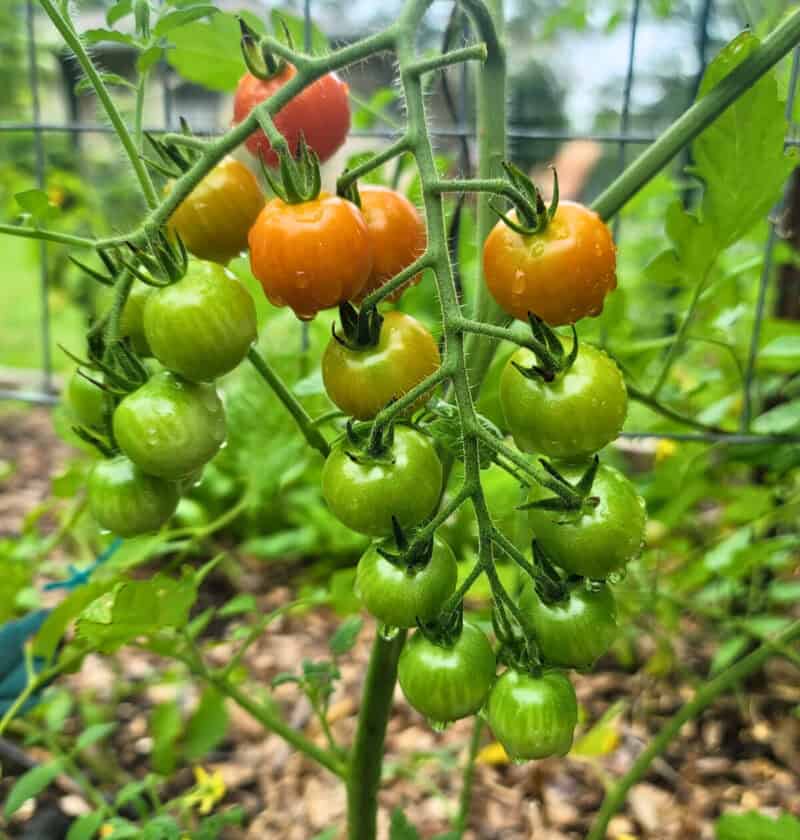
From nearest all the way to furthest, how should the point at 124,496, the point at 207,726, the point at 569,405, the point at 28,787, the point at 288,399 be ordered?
the point at 569,405 < the point at 124,496 < the point at 288,399 < the point at 28,787 < the point at 207,726

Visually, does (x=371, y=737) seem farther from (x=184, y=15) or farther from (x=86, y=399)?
(x=184, y=15)

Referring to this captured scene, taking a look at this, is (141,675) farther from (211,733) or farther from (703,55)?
(703,55)

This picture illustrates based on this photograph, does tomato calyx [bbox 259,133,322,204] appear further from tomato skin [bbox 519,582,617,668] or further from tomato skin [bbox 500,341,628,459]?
tomato skin [bbox 519,582,617,668]

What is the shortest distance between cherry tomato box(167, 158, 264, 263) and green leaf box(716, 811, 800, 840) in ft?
2.05

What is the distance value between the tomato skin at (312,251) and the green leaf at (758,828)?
0.57 m

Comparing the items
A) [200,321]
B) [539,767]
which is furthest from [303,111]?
[539,767]

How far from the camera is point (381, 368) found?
474mm

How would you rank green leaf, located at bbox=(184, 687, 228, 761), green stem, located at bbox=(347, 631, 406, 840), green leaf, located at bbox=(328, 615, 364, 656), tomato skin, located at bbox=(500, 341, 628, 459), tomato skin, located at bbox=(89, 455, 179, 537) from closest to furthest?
tomato skin, located at bbox=(500, 341, 628, 459) → tomato skin, located at bbox=(89, 455, 179, 537) → green stem, located at bbox=(347, 631, 406, 840) → green leaf, located at bbox=(328, 615, 364, 656) → green leaf, located at bbox=(184, 687, 228, 761)

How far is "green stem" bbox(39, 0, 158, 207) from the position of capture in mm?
572

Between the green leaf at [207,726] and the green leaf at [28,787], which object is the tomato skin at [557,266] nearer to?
the green leaf at [28,787]

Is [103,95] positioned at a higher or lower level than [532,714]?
higher

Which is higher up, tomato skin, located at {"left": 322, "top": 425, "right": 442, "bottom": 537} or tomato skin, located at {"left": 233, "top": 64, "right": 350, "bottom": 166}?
tomato skin, located at {"left": 233, "top": 64, "right": 350, "bottom": 166}

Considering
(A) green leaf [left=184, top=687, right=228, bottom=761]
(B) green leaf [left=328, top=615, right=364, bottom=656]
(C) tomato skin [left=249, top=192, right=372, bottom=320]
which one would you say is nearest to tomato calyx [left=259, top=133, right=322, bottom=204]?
(C) tomato skin [left=249, top=192, right=372, bottom=320]

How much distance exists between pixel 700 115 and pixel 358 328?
1.11ft
